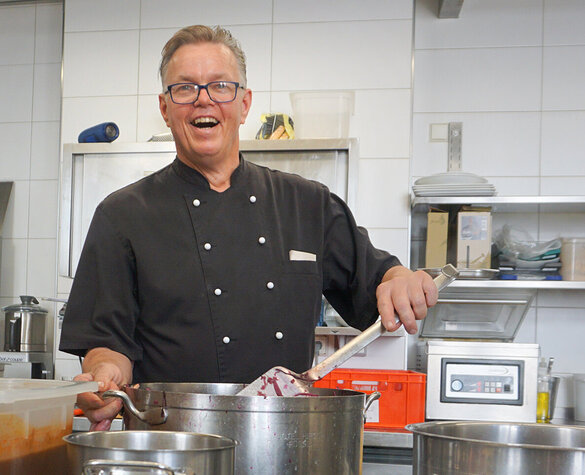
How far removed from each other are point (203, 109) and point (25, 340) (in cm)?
236

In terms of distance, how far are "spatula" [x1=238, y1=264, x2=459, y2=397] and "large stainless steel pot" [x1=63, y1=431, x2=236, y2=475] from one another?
0.28 meters

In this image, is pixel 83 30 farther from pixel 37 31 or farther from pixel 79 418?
pixel 79 418

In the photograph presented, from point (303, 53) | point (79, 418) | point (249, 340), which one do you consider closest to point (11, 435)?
point (249, 340)

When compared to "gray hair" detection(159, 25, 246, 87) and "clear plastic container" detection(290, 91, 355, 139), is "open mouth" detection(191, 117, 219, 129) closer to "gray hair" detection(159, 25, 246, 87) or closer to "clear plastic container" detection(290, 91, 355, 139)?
"gray hair" detection(159, 25, 246, 87)

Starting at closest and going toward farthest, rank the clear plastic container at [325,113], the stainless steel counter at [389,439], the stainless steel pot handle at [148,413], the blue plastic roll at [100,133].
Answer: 1. the stainless steel pot handle at [148,413]
2. the stainless steel counter at [389,439]
3. the clear plastic container at [325,113]
4. the blue plastic roll at [100,133]

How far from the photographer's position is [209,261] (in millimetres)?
1530

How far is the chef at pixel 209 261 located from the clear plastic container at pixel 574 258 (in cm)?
169

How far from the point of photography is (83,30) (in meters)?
3.60

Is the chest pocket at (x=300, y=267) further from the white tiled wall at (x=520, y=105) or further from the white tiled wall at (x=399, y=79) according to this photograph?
the white tiled wall at (x=520, y=105)


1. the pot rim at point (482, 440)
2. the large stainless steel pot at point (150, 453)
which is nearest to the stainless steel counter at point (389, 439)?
the pot rim at point (482, 440)

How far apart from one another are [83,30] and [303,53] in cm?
103

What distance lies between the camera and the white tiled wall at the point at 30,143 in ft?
12.8

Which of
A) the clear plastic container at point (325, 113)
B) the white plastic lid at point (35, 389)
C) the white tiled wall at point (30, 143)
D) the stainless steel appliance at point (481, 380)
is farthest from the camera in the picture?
the white tiled wall at point (30, 143)

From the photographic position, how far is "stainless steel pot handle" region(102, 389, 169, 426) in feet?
2.84
